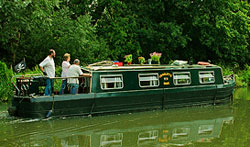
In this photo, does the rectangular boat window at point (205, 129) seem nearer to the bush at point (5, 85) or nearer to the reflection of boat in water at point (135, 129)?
the reflection of boat in water at point (135, 129)

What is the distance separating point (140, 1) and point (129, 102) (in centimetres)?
1381

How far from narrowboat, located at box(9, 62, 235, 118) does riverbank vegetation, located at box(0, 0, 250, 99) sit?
21.4 ft

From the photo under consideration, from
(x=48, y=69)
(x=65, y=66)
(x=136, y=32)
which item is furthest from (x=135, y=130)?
(x=136, y=32)

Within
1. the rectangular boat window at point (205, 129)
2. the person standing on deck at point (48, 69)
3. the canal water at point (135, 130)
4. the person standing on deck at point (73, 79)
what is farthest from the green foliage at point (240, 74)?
the person standing on deck at point (48, 69)

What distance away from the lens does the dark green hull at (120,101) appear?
36.2 feet

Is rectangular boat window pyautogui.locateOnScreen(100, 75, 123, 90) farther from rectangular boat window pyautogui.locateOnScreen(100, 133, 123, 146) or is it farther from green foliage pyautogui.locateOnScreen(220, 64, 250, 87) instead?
green foliage pyautogui.locateOnScreen(220, 64, 250, 87)

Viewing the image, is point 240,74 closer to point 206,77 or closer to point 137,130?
point 206,77

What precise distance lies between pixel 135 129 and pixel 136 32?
1399 centimetres

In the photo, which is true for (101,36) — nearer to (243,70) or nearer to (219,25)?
(219,25)

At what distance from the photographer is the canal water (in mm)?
9141

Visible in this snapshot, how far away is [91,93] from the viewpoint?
11.8 m

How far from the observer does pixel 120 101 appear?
40.7ft

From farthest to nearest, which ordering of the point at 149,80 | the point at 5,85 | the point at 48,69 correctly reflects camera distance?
the point at 5,85 → the point at 149,80 → the point at 48,69

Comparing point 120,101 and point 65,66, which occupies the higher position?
point 65,66
